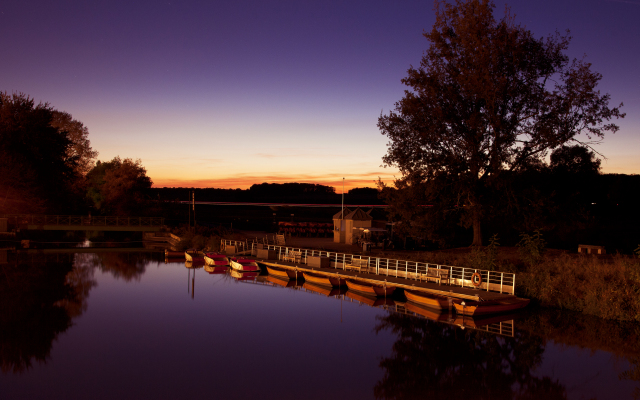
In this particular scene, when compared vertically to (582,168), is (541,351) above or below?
below

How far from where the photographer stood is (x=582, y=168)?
116 feet

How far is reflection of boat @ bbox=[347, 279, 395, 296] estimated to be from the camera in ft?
91.0

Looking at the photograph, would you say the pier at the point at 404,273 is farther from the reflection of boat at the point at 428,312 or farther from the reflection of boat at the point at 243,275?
the reflection of boat at the point at 243,275

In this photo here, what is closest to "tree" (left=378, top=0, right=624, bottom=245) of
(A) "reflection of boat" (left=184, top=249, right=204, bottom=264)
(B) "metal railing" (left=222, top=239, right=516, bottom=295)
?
(B) "metal railing" (left=222, top=239, right=516, bottom=295)

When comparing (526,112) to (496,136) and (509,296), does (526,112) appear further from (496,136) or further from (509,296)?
(509,296)

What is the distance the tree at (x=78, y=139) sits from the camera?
236ft

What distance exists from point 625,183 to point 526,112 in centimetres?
5902

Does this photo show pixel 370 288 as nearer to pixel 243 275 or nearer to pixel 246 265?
pixel 246 265

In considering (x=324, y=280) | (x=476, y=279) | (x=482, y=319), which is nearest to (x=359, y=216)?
(x=324, y=280)

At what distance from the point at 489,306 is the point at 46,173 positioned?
184ft

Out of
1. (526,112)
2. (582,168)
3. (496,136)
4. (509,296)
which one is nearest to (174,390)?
(509,296)

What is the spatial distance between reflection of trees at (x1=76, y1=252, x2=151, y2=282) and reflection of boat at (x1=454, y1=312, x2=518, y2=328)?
2545cm

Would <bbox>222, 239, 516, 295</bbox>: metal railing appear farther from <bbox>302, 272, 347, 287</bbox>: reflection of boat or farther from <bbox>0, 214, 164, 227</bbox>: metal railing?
<bbox>0, 214, 164, 227</bbox>: metal railing

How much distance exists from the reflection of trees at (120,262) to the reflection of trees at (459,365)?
83.0ft
